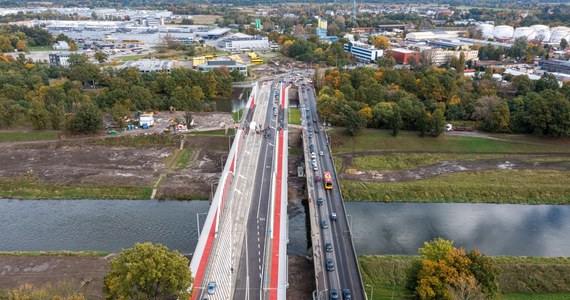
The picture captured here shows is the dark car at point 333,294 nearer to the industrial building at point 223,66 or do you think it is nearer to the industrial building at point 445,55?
the industrial building at point 223,66

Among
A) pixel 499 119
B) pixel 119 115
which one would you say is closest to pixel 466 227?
pixel 499 119

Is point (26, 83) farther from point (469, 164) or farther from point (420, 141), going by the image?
point (469, 164)

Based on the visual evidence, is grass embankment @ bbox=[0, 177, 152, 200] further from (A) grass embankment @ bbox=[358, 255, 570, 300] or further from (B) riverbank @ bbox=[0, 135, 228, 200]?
(A) grass embankment @ bbox=[358, 255, 570, 300]

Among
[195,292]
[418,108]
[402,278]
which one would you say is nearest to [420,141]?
[418,108]

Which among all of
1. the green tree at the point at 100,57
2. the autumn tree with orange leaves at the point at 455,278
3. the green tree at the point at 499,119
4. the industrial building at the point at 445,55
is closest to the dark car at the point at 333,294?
the autumn tree with orange leaves at the point at 455,278

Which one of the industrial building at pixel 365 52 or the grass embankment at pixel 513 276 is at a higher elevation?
the industrial building at pixel 365 52

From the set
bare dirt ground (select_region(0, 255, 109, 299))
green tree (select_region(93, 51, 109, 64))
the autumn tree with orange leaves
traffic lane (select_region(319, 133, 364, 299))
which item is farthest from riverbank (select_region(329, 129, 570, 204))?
green tree (select_region(93, 51, 109, 64))

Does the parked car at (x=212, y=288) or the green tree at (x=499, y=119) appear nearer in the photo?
the parked car at (x=212, y=288)
